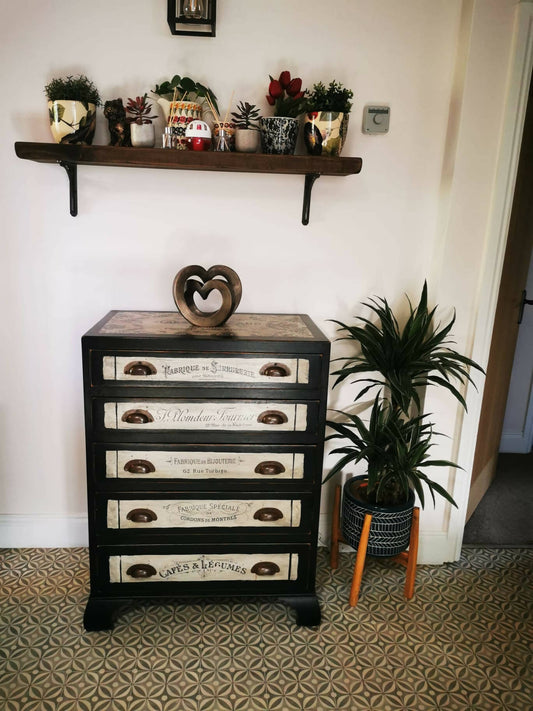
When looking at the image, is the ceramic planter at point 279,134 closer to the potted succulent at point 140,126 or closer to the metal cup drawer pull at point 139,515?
the potted succulent at point 140,126

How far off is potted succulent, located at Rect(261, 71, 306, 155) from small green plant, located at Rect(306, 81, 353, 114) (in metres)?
0.05

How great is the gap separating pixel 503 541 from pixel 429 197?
1.71 metres

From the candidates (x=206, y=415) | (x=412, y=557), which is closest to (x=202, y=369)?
(x=206, y=415)

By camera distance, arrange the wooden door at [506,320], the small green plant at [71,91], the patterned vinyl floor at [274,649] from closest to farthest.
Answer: the patterned vinyl floor at [274,649] < the small green plant at [71,91] < the wooden door at [506,320]

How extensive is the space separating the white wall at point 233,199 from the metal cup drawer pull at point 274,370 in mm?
508

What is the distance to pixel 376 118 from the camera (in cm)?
225

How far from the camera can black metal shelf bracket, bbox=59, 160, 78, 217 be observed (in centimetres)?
214

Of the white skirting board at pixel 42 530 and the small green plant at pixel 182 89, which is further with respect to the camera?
the white skirting board at pixel 42 530

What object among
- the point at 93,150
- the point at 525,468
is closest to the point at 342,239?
the point at 93,150

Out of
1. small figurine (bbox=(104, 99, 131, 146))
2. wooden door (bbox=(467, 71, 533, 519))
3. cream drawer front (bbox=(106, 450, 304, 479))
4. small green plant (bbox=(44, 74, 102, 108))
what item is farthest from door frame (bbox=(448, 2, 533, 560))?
small green plant (bbox=(44, 74, 102, 108))

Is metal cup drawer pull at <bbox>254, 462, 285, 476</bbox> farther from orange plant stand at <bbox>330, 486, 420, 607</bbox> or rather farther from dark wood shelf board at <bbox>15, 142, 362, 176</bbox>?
dark wood shelf board at <bbox>15, 142, 362, 176</bbox>

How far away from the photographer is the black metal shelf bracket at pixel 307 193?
7.22 ft

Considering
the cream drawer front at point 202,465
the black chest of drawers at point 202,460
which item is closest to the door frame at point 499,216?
the black chest of drawers at point 202,460

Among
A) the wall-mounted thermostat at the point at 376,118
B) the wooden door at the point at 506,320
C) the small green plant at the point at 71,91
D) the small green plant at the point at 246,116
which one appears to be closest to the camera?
the small green plant at the point at 71,91
